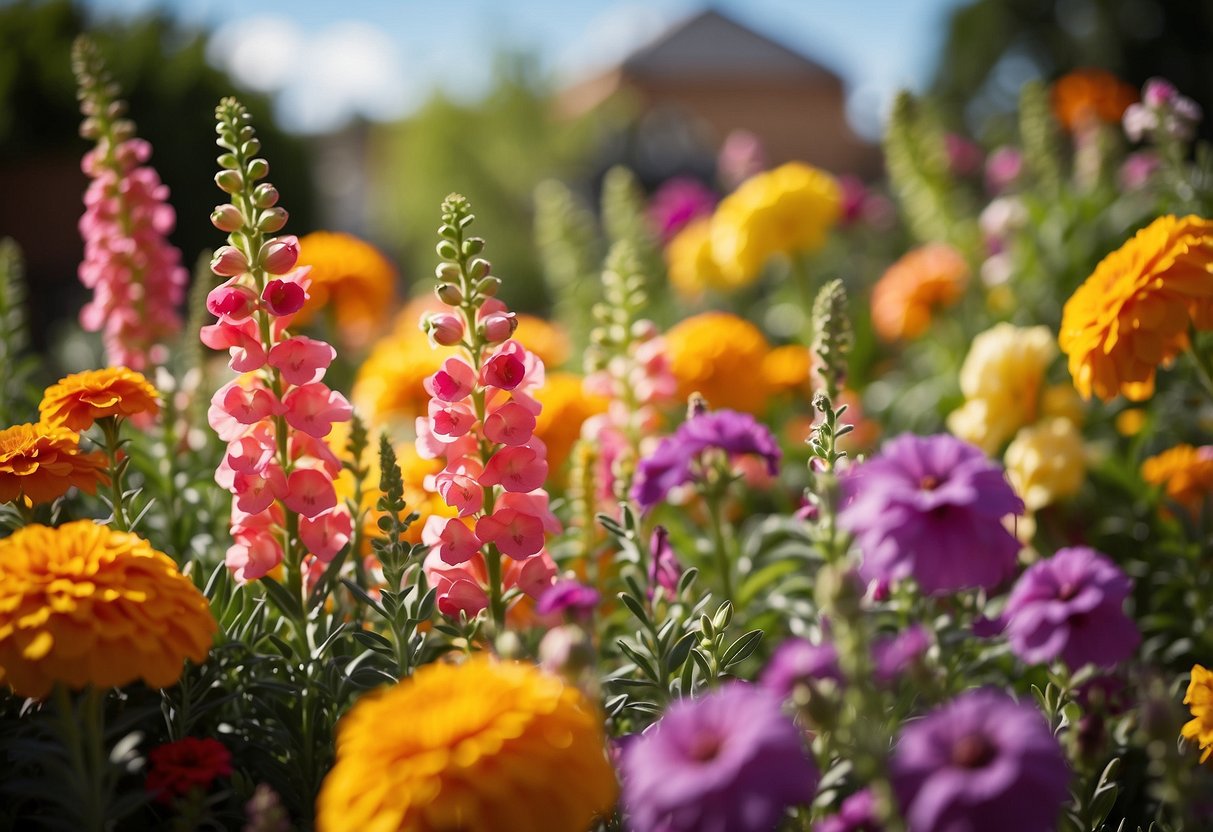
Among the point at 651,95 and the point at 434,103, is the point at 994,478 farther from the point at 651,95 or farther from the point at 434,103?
the point at 651,95

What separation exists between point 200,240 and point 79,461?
7.24 m

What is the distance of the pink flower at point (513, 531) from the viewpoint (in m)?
1.52

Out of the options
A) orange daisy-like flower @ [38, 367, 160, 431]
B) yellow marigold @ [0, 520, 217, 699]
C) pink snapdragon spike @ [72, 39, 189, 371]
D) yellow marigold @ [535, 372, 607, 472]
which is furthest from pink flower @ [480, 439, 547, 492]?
pink snapdragon spike @ [72, 39, 189, 371]

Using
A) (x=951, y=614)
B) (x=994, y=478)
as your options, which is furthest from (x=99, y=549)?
(x=951, y=614)

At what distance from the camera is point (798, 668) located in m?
0.99

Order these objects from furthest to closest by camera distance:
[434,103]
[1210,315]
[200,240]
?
[434,103]
[200,240]
[1210,315]

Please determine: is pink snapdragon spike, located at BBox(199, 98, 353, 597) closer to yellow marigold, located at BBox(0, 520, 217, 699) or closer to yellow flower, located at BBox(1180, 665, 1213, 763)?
yellow marigold, located at BBox(0, 520, 217, 699)

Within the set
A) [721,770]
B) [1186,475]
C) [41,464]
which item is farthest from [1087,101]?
[721,770]

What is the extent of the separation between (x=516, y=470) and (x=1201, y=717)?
38.4 inches

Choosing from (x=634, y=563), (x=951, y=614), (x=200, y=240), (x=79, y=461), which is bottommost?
(x=200, y=240)

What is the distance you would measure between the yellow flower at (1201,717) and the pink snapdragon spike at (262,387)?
48.5 inches

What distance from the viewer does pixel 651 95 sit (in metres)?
22.6

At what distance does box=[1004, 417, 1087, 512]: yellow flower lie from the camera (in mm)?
2350

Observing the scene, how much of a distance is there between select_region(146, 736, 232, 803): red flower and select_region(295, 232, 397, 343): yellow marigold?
79.1 inches
